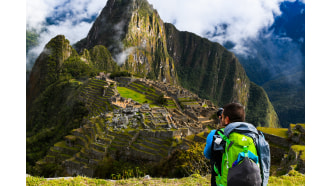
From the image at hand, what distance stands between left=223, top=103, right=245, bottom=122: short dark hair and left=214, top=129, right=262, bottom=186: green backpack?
0.98 feet

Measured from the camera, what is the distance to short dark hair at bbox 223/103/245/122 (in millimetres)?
2678

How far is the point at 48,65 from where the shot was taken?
254 feet

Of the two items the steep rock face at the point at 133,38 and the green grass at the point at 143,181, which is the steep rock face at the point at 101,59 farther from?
the green grass at the point at 143,181

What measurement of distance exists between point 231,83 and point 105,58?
112808 mm

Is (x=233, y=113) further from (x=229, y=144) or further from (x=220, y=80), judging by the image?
(x=220, y=80)

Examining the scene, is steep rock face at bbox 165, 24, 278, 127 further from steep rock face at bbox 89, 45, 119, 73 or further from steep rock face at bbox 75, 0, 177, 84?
steep rock face at bbox 89, 45, 119, 73

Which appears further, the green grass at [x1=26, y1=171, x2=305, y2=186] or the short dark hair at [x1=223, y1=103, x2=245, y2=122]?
the green grass at [x1=26, y1=171, x2=305, y2=186]

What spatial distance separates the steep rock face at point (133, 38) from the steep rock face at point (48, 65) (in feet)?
135

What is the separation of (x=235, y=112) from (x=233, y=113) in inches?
1.1

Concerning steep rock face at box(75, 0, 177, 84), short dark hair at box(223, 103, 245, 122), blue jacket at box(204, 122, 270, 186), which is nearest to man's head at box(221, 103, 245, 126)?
short dark hair at box(223, 103, 245, 122)

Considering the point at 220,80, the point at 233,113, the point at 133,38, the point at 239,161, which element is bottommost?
the point at 239,161

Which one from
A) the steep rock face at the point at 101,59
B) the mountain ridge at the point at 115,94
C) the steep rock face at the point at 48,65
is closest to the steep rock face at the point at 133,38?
the mountain ridge at the point at 115,94

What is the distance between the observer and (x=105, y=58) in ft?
327

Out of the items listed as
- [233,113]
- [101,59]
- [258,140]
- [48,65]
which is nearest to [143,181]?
[233,113]
